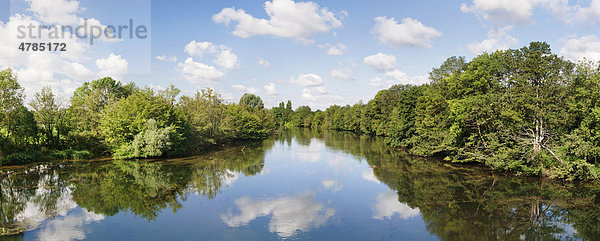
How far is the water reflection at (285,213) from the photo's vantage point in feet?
51.2

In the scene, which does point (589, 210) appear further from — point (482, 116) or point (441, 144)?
point (441, 144)

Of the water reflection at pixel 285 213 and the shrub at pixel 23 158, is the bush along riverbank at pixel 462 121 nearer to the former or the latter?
the shrub at pixel 23 158

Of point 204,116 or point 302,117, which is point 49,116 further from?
point 302,117

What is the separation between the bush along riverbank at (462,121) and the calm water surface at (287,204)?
8.14 ft

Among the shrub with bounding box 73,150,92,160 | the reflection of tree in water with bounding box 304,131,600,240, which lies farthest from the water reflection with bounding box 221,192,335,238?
the shrub with bounding box 73,150,92,160

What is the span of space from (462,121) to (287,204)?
2033 cm

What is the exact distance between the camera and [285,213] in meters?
17.6

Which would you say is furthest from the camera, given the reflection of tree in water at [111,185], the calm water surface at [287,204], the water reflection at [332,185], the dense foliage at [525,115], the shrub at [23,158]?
the shrub at [23,158]

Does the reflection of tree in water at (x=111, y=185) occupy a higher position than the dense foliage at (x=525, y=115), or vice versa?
the dense foliage at (x=525, y=115)

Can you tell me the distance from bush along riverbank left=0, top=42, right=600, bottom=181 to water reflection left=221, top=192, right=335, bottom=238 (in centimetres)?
1822

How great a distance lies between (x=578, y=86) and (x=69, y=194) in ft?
124

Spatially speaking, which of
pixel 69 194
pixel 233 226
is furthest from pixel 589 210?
pixel 69 194

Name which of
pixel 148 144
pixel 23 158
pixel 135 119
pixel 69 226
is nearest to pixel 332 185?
pixel 69 226

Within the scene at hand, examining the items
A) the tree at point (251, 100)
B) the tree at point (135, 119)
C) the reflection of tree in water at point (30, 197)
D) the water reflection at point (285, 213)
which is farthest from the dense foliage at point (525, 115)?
the tree at point (251, 100)
